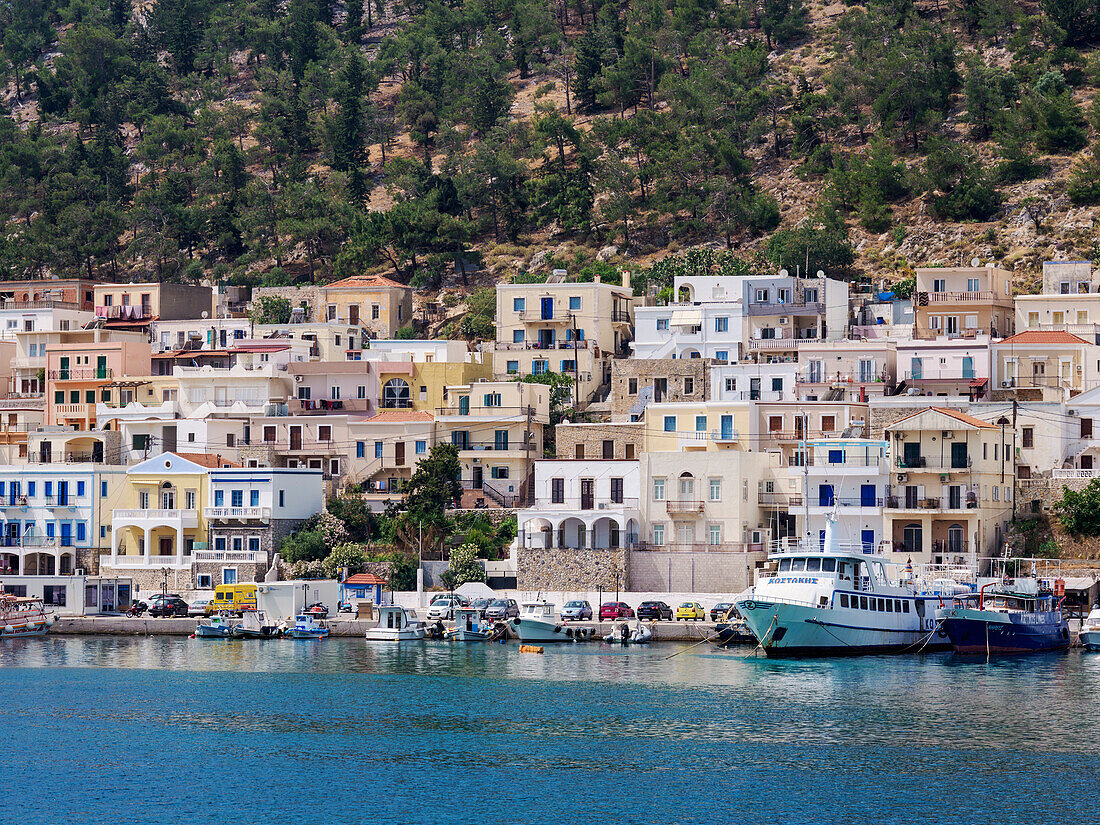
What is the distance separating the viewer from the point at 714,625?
70125mm

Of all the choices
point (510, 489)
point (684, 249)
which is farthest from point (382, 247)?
point (510, 489)

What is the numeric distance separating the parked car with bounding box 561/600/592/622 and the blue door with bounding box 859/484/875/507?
44.5ft

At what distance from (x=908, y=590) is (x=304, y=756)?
31.1 m

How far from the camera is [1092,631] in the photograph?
68938 millimetres

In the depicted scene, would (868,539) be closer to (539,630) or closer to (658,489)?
(658,489)

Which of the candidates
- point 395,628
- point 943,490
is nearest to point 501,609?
point 395,628

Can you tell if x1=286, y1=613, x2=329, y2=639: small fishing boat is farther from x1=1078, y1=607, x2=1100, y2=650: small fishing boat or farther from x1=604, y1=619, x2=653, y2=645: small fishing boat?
x1=1078, y1=607, x2=1100, y2=650: small fishing boat

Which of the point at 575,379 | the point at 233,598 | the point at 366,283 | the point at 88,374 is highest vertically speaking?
the point at 366,283

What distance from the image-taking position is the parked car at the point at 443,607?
7356 centimetres

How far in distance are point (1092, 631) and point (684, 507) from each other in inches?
719

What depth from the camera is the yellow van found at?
76750 millimetres

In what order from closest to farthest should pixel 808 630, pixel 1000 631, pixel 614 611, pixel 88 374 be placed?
pixel 808 630 → pixel 1000 631 → pixel 614 611 → pixel 88 374

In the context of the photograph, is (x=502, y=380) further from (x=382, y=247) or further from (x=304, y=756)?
(x=304, y=756)

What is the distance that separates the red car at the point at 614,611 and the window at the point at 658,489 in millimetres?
6576
